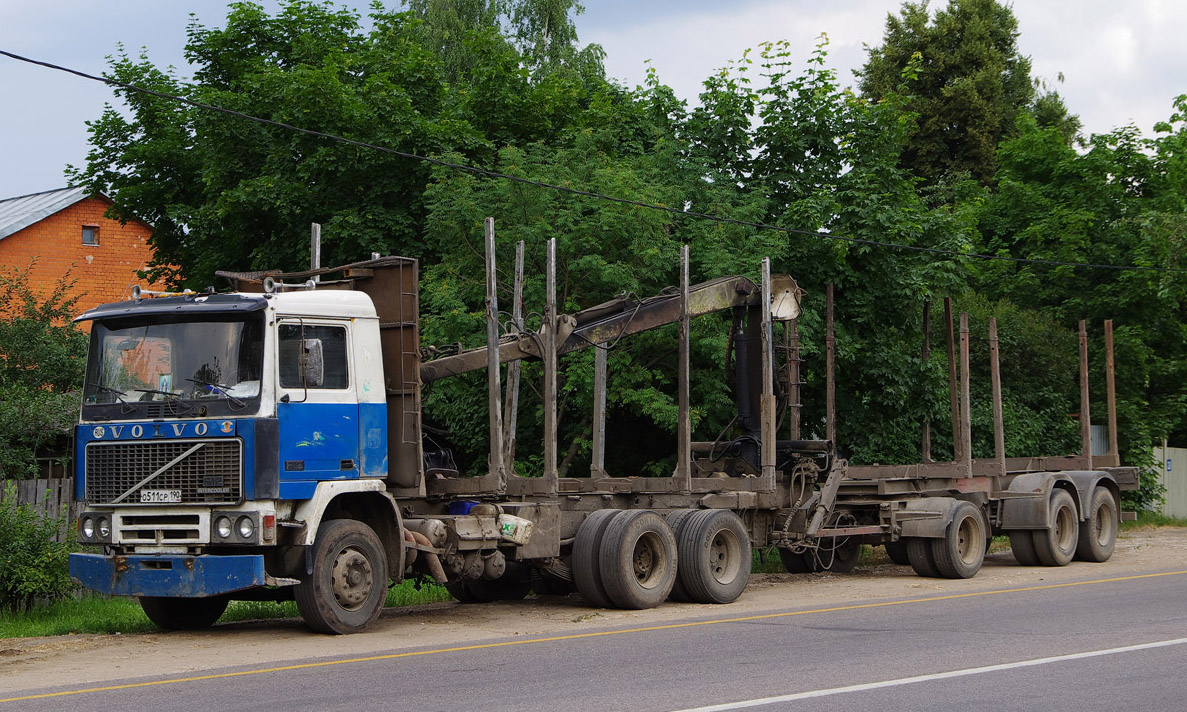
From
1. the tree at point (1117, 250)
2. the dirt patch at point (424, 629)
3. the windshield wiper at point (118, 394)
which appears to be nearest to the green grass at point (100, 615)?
the dirt patch at point (424, 629)

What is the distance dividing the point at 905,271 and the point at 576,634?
41.4ft

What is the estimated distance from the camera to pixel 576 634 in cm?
1214

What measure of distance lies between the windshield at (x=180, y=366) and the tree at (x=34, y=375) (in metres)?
4.99

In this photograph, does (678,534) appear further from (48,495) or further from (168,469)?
(48,495)

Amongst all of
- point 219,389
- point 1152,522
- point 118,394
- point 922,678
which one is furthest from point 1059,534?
point 118,394

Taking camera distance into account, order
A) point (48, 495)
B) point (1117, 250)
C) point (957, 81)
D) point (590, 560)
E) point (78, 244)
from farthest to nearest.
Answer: point (957, 81)
point (78, 244)
point (1117, 250)
point (48, 495)
point (590, 560)

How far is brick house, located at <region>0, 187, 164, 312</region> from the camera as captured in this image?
123ft

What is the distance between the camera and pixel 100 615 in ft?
46.1

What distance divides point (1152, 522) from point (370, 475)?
22.8 metres

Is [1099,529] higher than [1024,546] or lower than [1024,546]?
higher

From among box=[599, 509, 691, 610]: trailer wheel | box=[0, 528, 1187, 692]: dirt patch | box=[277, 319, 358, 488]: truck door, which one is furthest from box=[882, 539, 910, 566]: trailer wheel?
box=[277, 319, 358, 488]: truck door

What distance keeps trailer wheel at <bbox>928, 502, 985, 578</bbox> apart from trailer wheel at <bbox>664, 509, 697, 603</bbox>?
4.58m

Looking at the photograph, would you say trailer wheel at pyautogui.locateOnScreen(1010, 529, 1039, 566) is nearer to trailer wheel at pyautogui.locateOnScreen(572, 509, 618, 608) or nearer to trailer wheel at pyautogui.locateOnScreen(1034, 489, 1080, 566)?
trailer wheel at pyautogui.locateOnScreen(1034, 489, 1080, 566)

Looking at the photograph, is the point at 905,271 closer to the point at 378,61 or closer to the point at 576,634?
the point at 378,61
